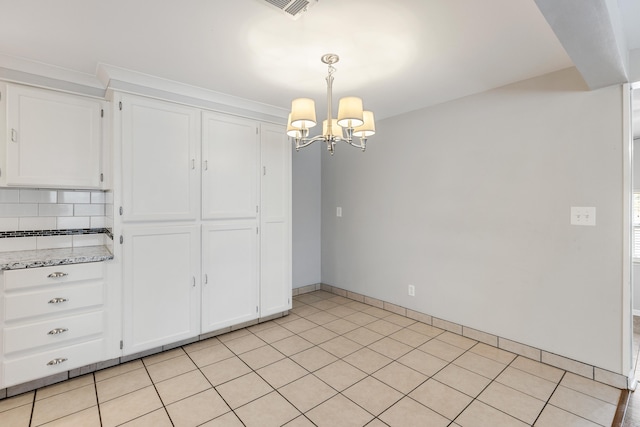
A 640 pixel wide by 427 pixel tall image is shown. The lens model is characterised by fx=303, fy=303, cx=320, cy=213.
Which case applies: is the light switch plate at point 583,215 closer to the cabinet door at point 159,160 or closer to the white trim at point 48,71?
the cabinet door at point 159,160

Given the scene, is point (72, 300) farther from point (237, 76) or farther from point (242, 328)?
point (237, 76)

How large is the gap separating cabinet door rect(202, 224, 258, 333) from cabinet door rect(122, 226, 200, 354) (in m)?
0.10

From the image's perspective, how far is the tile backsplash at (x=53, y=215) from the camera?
234 centimetres

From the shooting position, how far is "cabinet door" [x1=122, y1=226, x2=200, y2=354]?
239cm

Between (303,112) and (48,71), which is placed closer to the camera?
(303,112)

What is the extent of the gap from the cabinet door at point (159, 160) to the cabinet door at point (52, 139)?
32 cm

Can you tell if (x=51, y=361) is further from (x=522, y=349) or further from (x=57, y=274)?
(x=522, y=349)

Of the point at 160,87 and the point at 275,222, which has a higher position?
the point at 160,87

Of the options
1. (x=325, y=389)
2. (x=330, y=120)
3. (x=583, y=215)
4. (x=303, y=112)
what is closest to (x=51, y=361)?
(x=325, y=389)

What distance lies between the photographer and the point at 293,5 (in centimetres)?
153

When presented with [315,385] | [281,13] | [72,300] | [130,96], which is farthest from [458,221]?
[72,300]

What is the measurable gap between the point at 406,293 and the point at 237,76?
108 inches

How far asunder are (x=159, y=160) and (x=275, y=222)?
4.17 feet

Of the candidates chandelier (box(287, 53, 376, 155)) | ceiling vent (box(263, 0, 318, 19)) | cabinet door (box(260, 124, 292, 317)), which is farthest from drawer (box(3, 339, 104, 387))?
ceiling vent (box(263, 0, 318, 19))
